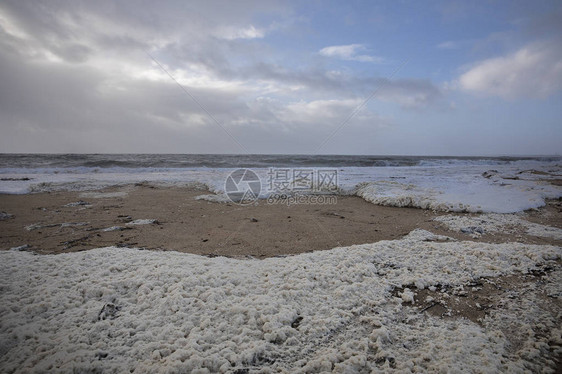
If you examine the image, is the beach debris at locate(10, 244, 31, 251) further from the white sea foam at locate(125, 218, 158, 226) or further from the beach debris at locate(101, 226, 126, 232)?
the white sea foam at locate(125, 218, 158, 226)

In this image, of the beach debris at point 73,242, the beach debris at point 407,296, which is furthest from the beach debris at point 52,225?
the beach debris at point 407,296

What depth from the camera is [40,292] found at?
2229mm

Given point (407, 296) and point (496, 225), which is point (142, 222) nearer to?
point (407, 296)

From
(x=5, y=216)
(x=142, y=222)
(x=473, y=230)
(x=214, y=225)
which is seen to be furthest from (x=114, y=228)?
(x=473, y=230)

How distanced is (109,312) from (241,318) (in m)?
1.00

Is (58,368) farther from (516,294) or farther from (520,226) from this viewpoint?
(520,226)

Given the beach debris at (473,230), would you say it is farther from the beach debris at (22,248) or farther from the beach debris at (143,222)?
the beach debris at (22,248)

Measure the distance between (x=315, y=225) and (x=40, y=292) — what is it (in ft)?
13.2

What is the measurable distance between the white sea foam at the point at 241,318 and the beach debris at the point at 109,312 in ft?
0.03

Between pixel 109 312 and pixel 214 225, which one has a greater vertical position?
pixel 109 312

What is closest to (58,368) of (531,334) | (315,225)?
(531,334)

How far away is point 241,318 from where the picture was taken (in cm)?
205

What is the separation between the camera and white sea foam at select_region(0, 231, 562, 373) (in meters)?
1.69

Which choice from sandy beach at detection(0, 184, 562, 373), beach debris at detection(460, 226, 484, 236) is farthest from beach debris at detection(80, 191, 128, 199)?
beach debris at detection(460, 226, 484, 236)
